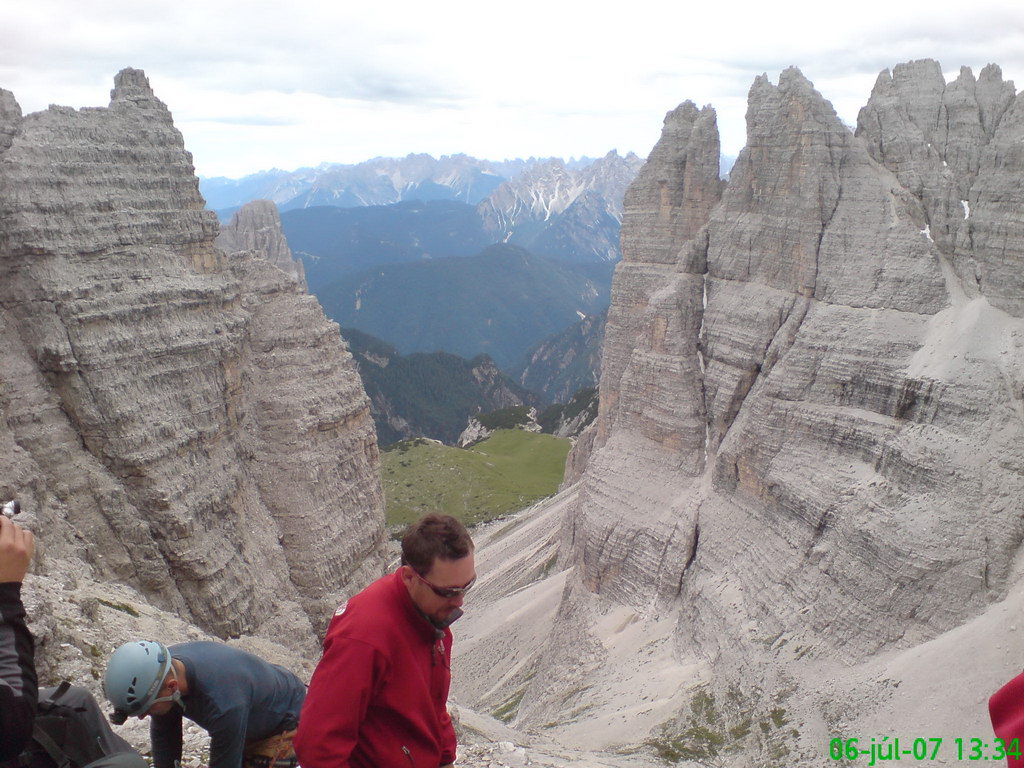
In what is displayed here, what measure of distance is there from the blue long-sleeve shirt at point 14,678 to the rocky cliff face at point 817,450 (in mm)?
18852

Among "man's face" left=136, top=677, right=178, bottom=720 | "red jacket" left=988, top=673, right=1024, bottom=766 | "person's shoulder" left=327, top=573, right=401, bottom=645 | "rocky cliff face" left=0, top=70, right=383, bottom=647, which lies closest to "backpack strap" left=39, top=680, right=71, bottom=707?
"man's face" left=136, top=677, right=178, bottom=720

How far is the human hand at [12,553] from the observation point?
5820 mm

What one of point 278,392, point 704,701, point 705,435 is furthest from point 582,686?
point 278,392

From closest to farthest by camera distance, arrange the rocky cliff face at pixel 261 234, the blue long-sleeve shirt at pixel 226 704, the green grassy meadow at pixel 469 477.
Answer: the blue long-sleeve shirt at pixel 226 704, the green grassy meadow at pixel 469 477, the rocky cliff face at pixel 261 234

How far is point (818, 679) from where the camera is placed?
21.6 metres

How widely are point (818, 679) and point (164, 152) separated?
938 inches

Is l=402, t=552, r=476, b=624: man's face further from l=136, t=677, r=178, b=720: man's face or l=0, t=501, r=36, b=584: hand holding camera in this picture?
l=0, t=501, r=36, b=584: hand holding camera

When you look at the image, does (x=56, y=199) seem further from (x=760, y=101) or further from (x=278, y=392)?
(x=760, y=101)

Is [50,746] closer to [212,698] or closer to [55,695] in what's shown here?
[55,695]

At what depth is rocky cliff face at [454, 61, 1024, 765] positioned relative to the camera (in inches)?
821

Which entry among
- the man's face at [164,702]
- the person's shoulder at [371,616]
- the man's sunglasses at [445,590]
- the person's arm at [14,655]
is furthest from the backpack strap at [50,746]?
the man's sunglasses at [445,590]

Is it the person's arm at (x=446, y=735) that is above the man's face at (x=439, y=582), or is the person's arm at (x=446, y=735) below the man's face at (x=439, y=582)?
below
